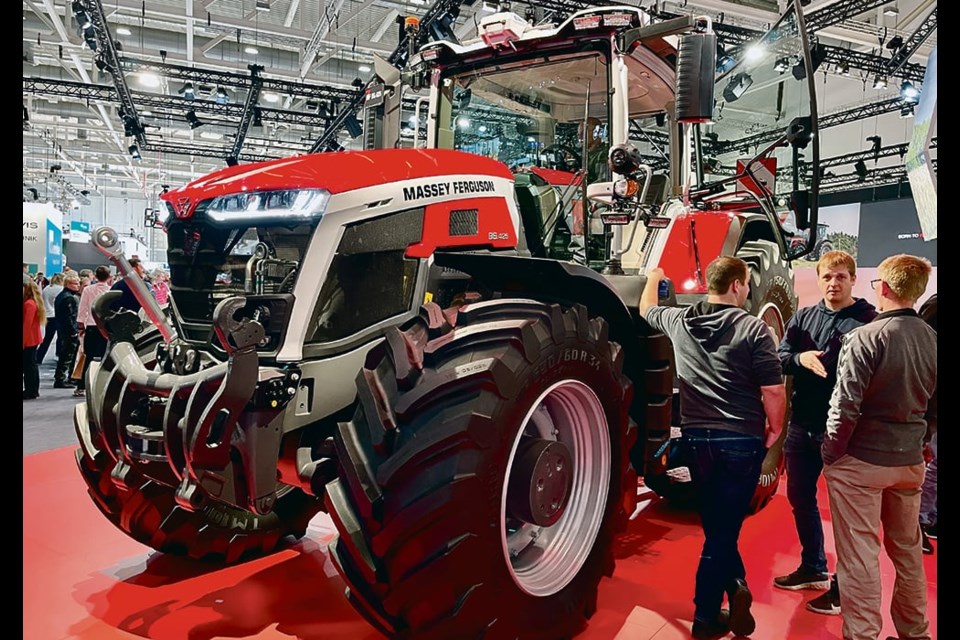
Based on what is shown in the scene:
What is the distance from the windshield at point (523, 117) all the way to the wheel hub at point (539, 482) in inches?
70.4

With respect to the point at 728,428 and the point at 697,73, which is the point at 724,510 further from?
the point at 697,73

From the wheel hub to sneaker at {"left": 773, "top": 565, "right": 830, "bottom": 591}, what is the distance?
58.3 inches

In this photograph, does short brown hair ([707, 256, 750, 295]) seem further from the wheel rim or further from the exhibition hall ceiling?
the exhibition hall ceiling

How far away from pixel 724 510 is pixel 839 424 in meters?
0.59

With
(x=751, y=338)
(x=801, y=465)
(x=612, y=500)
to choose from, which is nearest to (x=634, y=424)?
(x=612, y=500)

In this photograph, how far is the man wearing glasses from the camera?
107 inches

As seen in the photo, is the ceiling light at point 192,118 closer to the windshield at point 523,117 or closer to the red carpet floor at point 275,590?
the red carpet floor at point 275,590

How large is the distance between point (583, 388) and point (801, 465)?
55.2 inches

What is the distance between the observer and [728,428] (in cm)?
294

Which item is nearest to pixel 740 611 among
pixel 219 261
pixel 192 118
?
pixel 219 261

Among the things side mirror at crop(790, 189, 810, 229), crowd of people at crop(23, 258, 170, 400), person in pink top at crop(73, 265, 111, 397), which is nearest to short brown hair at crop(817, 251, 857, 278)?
side mirror at crop(790, 189, 810, 229)

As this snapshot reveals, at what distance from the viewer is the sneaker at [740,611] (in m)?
2.91

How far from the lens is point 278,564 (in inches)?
141

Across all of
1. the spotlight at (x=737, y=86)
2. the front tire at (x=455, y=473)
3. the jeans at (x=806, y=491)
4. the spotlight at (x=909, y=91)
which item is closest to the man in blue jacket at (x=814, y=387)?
the jeans at (x=806, y=491)
